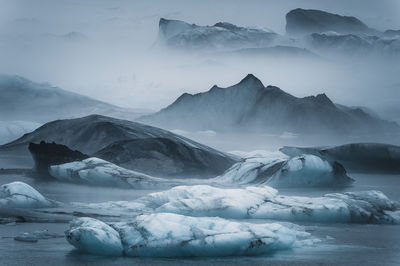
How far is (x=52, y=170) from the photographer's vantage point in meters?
39.7

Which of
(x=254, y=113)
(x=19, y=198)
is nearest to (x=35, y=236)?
(x=19, y=198)

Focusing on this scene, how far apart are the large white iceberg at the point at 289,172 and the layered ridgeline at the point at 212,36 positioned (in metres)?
91.6

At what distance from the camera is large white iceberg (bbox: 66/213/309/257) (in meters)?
14.5

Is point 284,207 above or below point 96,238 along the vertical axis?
above

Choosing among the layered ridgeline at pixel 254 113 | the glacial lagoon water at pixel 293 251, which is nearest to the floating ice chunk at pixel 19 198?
the glacial lagoon water at pixel 293 251

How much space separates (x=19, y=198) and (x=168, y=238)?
866 centimetres

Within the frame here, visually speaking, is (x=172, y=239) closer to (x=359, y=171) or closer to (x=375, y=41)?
(x=359, y=171)

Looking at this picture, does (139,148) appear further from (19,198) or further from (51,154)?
(19,198)

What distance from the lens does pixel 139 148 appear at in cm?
4703

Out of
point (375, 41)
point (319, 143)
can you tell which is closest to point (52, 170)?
point (319, 143)

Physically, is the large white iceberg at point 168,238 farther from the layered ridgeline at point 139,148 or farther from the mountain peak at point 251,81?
the mountain peak at point 251,81

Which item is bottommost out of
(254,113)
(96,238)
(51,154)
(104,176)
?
(96,238)

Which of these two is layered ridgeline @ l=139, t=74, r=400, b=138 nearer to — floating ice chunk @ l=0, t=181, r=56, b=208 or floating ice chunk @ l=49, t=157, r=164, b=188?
floating ice chunk @ l=49, t=157, r=164, b=188

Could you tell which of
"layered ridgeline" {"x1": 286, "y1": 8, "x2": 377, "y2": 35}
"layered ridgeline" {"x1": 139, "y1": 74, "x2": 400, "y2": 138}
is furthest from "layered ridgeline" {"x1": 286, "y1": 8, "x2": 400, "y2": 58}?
"layered ridgeline" {"x1": 139, "y1": 74, "x2": 400, "y2": 138}
